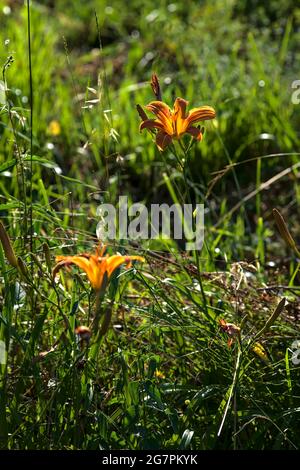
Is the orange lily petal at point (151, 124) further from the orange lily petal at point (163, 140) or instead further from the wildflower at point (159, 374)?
the wildflower at point (159, 374)

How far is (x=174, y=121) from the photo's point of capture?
187 cm

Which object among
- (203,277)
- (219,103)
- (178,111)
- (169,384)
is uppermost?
(219,103)

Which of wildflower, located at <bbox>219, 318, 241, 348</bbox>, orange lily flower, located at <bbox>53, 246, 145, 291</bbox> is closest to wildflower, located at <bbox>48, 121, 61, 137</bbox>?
wildflower, located at <bbox>219, 318, 241, 348</bbox>

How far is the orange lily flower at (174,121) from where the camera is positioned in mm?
1855

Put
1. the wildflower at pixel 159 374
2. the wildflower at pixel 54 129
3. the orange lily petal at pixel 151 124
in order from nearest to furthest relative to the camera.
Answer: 1. the orange lily petal at pixel 151 124
2. the wildflower at pixel 159 374
3. the wildflower at pixel 54 129

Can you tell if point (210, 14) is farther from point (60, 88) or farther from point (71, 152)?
point (71, 152)

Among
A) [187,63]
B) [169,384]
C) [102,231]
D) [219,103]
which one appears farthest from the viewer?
[187,63]

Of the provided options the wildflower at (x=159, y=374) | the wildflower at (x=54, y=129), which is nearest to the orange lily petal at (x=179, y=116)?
the wildflower at (x=159, y=374)

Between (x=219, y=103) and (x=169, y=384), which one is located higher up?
(x=219, y=103)

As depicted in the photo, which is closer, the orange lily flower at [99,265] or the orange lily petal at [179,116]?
the orange lily flower at [99,265]

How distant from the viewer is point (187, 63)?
14.7ft

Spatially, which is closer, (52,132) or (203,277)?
(203,277)

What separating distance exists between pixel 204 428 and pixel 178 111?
78 cm
